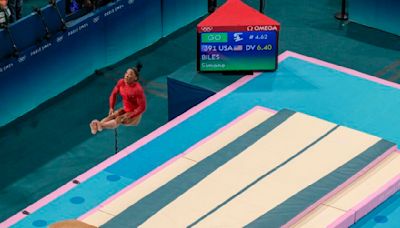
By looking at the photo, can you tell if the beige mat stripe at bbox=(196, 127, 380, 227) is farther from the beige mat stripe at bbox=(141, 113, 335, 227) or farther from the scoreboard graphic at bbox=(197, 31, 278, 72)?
the scoreboard graphic at bbox=(197, 31, 278, 72)

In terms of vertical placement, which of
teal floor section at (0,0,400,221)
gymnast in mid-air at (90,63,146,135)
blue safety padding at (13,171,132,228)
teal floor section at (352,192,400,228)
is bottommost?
teal floor section at (0,0,400,221)

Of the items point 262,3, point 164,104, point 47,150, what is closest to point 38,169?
point 47,150

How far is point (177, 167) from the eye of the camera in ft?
42.8

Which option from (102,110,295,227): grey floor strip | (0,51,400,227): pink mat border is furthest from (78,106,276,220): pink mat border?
(0,51,400,227): pink mat border

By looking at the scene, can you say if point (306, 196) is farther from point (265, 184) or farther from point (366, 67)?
point (366, 67)

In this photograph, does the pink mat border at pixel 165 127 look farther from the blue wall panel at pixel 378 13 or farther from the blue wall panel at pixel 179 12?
the blue wall panel at pixel 179 12

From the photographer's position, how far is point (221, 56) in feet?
49.3

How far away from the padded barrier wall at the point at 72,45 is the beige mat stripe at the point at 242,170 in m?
3.83

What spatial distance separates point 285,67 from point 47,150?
3498 mm

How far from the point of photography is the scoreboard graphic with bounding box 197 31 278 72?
584 inches

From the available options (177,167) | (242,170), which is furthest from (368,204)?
(177,167)

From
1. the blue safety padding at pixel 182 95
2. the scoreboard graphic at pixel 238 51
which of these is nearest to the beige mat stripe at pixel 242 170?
the scoreboard graphic at pixel 238 51

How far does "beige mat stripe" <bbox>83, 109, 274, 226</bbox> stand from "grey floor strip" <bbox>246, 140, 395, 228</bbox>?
55.8 inches

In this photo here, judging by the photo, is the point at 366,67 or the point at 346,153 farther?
the point at 366,67
